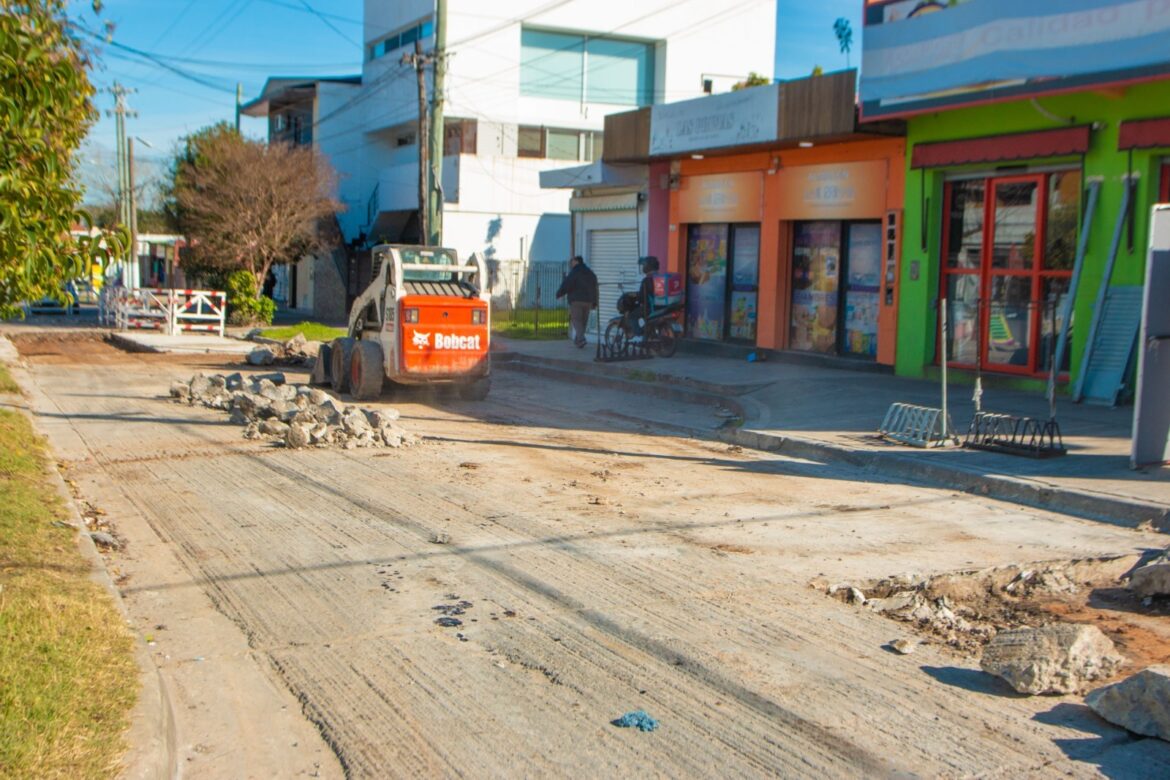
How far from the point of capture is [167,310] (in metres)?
31.6

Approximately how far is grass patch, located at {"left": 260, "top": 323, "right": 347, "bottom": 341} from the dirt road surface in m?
17.4

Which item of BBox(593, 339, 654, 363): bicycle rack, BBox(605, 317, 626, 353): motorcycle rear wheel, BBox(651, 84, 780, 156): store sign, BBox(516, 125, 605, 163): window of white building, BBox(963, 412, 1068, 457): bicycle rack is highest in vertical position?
BBox(516, 125, 605, 163): window of white building

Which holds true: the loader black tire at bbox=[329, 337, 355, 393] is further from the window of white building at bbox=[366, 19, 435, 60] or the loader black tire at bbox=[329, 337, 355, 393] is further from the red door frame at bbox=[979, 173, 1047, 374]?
the window of white building at bbox=[366, 19, 435, 60]

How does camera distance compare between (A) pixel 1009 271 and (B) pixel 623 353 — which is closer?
(A) pixel 1009 271

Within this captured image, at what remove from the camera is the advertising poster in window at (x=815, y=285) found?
19875 millimetres

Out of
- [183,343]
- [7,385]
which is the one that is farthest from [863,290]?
[183,343]

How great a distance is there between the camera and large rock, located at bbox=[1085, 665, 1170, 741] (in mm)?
4734

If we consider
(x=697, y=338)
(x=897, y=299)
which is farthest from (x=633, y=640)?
(x=697, y=338)

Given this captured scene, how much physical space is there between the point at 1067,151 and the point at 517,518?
33.1 feet

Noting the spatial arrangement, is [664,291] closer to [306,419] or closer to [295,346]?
[295,346]

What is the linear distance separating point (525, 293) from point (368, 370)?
67.2 ft

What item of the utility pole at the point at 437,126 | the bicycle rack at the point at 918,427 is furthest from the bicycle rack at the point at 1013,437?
the utility pole at the point at 437,126

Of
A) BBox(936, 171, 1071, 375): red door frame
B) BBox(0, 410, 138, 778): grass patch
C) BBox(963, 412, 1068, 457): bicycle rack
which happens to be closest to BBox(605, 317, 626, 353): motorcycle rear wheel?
BBox(936, 171, 1071, 375): red door frame

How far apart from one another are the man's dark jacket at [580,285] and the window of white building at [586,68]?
1792cm
